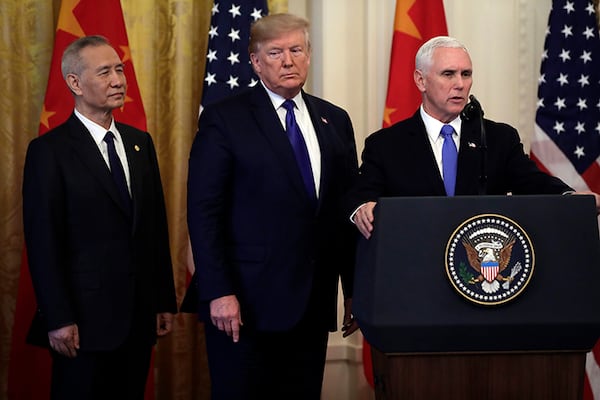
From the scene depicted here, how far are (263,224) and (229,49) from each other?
1658mm

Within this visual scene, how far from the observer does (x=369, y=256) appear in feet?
7.53

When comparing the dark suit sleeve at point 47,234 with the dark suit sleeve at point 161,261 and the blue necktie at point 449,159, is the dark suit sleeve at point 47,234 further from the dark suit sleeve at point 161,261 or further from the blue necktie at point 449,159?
the blue necktie at point 449,159

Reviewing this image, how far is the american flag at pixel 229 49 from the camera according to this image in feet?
13.8

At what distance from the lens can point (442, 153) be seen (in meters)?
2.72

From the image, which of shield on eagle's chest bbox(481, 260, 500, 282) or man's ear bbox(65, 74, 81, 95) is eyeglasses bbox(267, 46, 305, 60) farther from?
shield on eagle's chest bbox(481, 260, 500, 282)

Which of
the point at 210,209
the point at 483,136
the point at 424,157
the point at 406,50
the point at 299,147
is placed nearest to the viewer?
the point at 483,136

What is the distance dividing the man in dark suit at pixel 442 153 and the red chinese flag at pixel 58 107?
63.3 inches

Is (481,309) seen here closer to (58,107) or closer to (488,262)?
(488,262)

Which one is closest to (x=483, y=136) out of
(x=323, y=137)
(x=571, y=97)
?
(x=323, y=137)

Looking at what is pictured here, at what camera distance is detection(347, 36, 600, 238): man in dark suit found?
2643 mm

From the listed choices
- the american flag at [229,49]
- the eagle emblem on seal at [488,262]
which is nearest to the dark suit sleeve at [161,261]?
the american flag at [229,49]

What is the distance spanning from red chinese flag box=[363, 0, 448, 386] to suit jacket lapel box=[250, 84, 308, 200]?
4.99ft

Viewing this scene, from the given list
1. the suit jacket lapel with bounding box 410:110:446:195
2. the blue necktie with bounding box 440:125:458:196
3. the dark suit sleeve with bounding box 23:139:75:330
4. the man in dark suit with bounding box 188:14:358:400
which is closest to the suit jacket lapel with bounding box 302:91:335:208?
the man in dark suit with bounding box 188:14:358:400

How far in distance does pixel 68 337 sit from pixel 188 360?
1.60m
